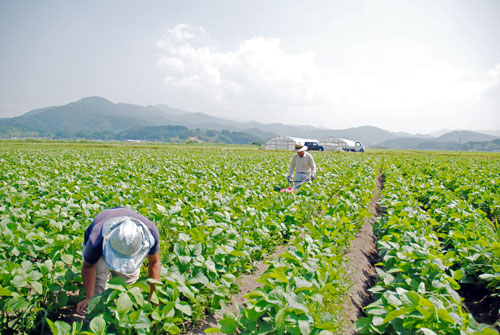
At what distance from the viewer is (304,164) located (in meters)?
8.09

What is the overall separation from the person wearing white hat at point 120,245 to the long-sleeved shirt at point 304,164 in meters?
5.79

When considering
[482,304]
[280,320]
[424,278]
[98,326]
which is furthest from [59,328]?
[482,304]

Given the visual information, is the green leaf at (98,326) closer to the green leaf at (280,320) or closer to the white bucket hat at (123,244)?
the white bucket hat at (123,244)

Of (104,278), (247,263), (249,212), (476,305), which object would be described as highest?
(249,212)

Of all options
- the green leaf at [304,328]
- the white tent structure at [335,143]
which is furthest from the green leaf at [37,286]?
the white tent structure at [335,143]

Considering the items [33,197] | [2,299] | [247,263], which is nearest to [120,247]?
[2,299]

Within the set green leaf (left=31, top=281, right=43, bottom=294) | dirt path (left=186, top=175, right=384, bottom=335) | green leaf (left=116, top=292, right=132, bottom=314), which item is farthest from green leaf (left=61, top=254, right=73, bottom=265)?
dirt path (left=186, top=175, right=384, bottom=335)

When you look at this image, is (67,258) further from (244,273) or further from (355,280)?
(355,280)

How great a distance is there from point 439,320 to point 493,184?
9.83m

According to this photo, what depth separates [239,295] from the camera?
11.9 ft

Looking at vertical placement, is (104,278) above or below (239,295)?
above

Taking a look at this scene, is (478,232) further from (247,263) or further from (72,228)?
(72,228)

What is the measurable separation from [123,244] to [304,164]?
641cm

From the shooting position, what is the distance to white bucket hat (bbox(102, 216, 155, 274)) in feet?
7.34
